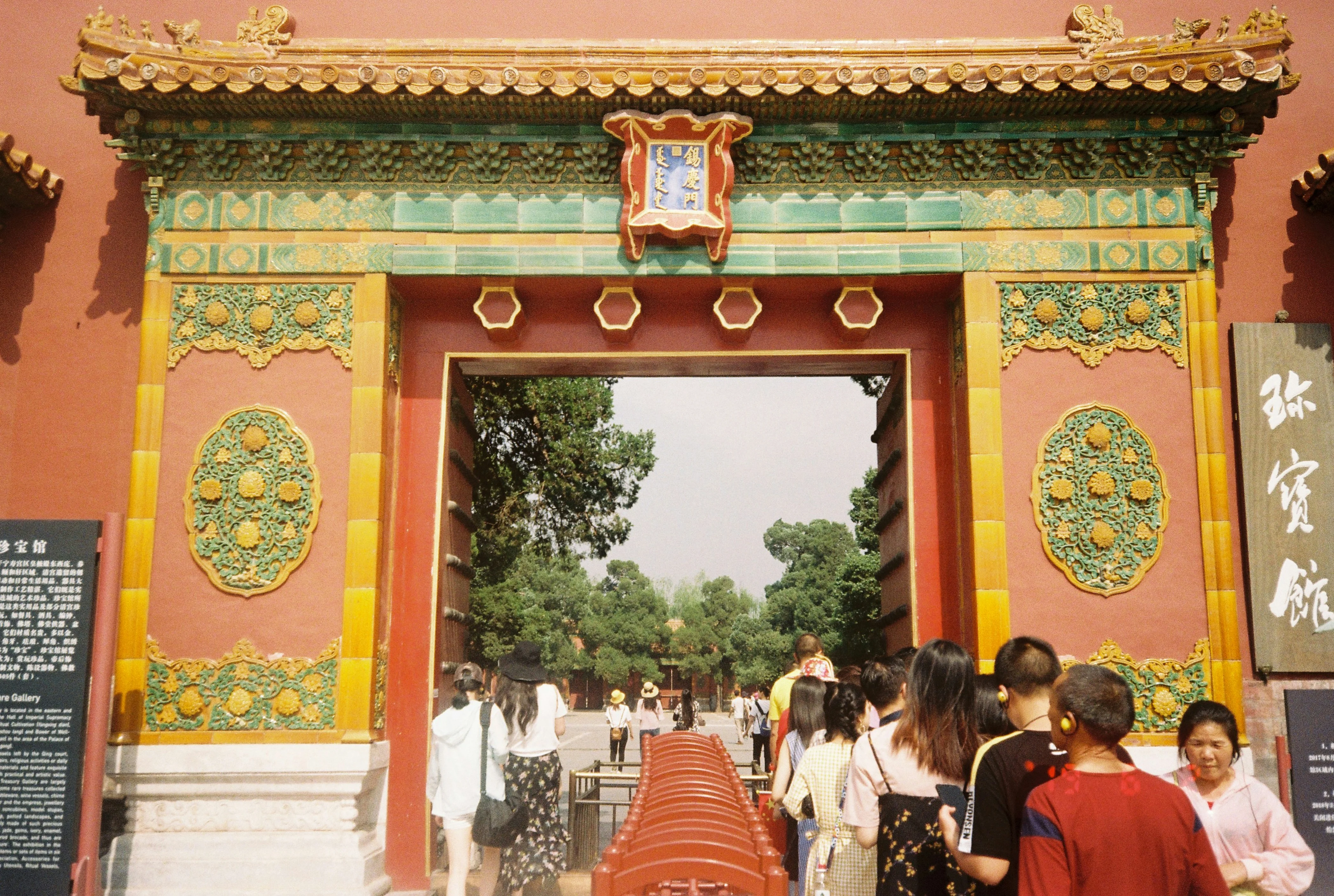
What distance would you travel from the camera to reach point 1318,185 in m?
7.00

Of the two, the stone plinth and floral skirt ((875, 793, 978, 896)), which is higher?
floral skirt ((875, 793, 978, 896))

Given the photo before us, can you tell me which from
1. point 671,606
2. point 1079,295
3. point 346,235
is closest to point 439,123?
point 346,235

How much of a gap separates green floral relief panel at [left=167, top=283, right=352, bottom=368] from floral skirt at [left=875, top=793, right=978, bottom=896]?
459 cm

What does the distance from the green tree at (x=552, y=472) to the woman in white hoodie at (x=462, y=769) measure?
9282 mm

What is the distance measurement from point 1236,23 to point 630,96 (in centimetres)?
438

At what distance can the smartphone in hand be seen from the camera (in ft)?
10.5

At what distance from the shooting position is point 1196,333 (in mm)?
6855

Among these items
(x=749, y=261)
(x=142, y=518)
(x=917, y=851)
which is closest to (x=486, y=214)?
(x=749, y=261)

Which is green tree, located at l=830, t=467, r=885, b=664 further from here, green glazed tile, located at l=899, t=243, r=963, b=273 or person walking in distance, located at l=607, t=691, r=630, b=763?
green glazed tile, located at l=899, t=243, r=963, b=273

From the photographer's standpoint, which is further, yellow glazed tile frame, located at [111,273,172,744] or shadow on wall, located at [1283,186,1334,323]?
shadow on wall, located at [1283,186,1334,323]

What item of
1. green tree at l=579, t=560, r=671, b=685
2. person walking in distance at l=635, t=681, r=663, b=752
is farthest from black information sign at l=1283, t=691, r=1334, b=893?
green tree at l=579, t=560, r=671, b=685

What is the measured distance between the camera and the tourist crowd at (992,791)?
2.69m

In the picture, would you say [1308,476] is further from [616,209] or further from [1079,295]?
[616,209]

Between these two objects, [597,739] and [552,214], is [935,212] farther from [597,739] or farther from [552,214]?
[597,739]
